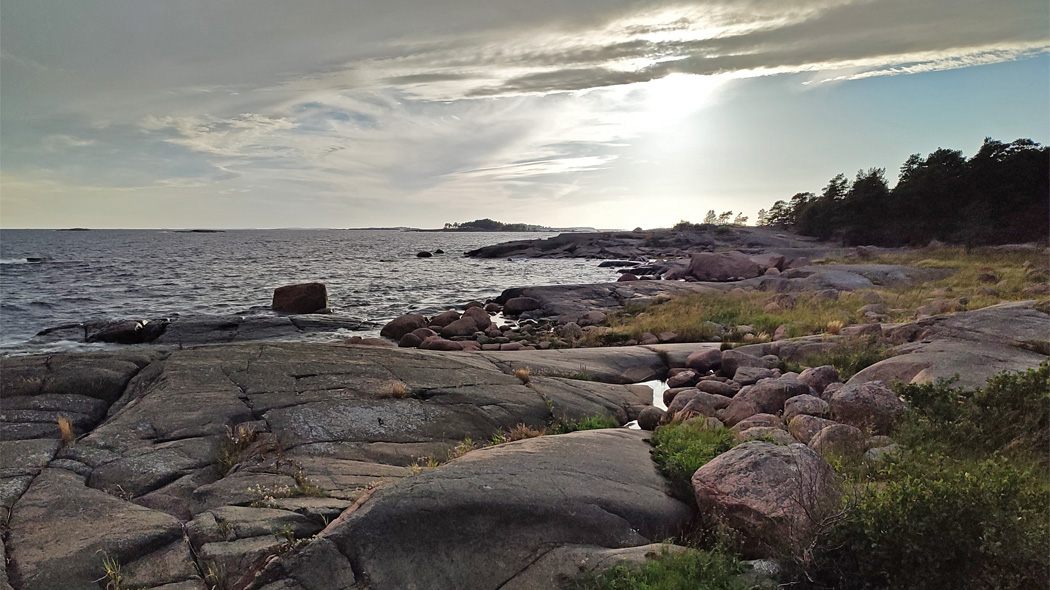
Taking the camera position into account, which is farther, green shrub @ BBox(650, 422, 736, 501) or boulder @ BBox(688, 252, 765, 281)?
boulder @ BBox(688, 252, 765, 281)

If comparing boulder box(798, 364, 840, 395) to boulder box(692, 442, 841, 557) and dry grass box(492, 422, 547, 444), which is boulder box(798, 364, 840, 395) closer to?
boulder box(692, 442, 841, 557)

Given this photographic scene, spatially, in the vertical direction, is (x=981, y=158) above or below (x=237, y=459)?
above

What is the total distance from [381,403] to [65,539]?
4515 millimetres

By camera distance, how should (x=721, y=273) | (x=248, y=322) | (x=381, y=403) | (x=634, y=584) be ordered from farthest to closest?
1. (x=721, y=273)
2. (x=248, y=322)
3. (x=381, y=403)
4. (x=634, y=584)

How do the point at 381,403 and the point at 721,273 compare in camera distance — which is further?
the point at 721,273

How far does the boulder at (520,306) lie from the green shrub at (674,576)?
23495 millimetres

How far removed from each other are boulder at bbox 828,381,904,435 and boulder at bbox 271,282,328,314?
82.5 ft

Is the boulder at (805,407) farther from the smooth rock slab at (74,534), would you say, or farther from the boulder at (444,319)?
the boulder at (444,319)

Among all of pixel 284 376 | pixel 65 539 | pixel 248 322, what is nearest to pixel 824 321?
pixel 284 376

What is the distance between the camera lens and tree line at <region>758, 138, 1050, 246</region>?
1703 inches

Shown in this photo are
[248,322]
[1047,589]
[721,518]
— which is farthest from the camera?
[248,322]

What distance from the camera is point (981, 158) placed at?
46.7 metres

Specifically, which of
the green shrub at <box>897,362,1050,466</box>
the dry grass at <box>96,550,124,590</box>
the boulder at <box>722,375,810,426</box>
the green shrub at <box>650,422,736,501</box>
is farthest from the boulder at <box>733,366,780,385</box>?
the dry grass at <box>96,550,124,590</box>

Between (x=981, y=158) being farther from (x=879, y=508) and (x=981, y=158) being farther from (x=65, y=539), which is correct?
(x=65, y=539)
